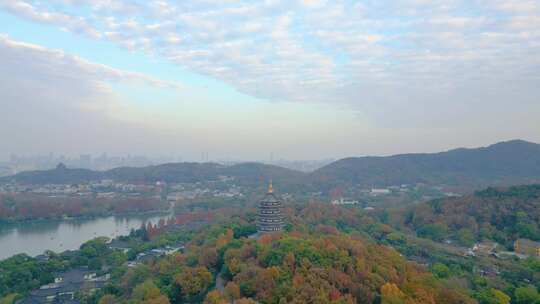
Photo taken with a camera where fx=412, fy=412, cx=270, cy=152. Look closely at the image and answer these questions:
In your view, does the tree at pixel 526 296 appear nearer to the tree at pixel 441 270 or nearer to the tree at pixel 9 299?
the tree at pixel 441 270

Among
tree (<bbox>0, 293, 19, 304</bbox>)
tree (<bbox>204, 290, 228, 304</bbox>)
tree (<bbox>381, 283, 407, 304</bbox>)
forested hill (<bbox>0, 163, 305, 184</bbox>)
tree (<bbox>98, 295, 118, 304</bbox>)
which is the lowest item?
tree (<bbox>0, 293, 19, 304</bbox>)

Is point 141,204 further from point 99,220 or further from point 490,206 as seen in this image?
point 490,206

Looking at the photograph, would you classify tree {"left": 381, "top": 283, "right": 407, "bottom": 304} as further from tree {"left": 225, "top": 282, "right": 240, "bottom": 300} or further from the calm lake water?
the calm lake water

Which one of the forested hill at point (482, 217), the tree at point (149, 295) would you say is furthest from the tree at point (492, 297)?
the tree at point (149, 295)

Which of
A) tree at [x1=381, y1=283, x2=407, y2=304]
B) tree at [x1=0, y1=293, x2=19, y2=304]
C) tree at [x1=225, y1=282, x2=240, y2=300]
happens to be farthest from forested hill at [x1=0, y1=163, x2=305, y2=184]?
tree at [x1=381, y1=283, x2=407, y2=304]

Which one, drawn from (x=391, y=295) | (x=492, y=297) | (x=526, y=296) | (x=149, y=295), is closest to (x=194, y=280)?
(x=149, y=295)

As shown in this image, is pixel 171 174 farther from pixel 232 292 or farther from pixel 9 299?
pixel 232 292
